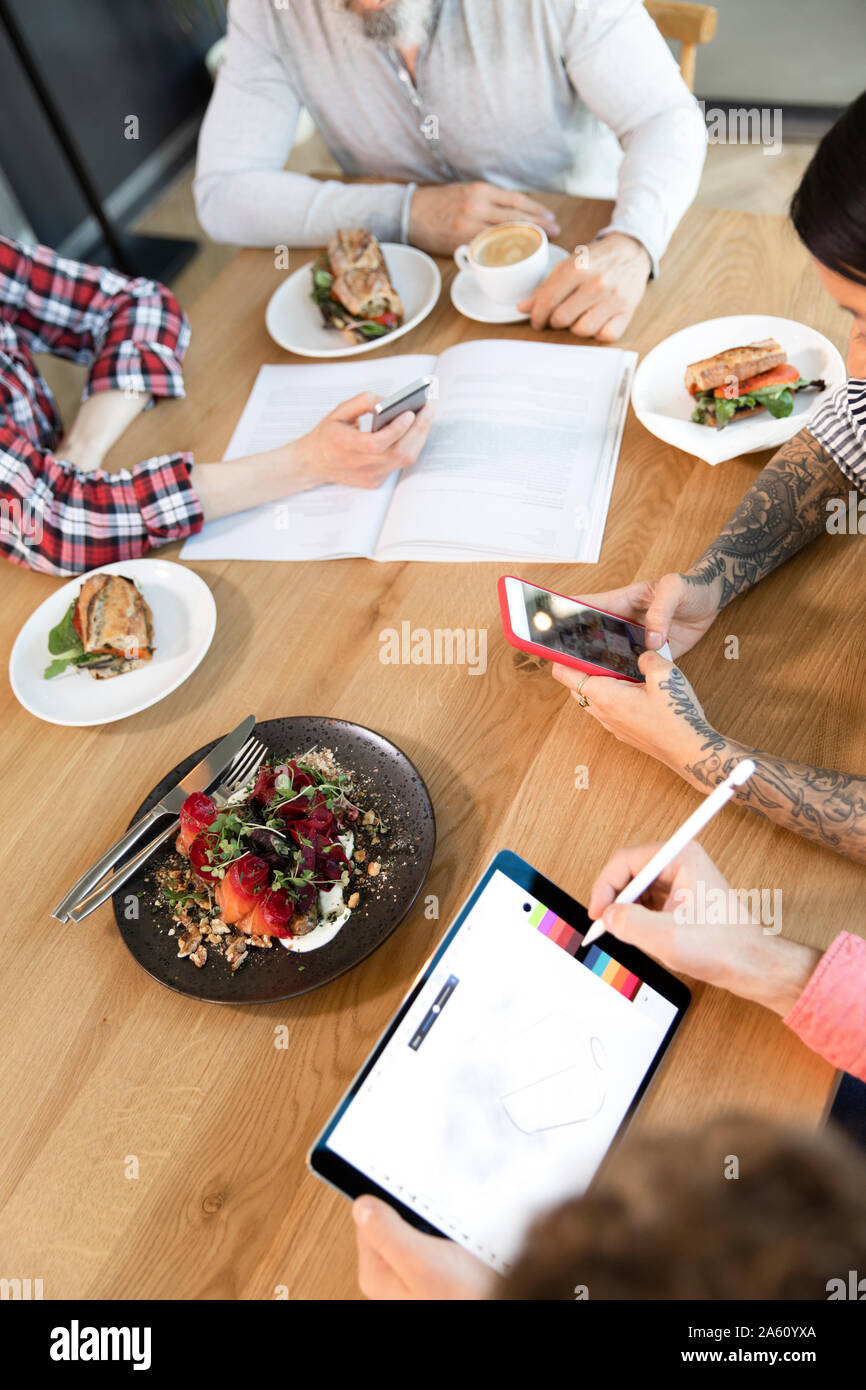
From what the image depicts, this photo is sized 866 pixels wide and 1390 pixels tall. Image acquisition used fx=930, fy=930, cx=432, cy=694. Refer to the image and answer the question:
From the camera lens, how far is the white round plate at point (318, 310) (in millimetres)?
1436

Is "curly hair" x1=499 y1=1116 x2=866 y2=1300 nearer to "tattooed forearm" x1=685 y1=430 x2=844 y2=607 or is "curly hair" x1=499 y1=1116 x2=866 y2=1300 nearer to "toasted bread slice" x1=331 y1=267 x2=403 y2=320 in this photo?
"tattooed forearm" x1=685 y1=430 x2=844 y2=607

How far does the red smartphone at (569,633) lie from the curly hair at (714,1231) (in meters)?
0.52

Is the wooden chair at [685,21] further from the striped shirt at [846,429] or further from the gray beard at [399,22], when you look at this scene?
the striped shirt at [846,429]

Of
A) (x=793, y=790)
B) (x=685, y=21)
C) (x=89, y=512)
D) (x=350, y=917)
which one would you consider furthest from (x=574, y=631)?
(x=685, y=21)

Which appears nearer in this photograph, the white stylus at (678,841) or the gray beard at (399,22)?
the white stylus at (678,841)

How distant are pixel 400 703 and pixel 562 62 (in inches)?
48.1

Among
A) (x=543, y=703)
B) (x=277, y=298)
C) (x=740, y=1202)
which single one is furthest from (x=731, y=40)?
(x=740, y=1202)

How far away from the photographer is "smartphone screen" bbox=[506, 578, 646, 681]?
0.95 metres

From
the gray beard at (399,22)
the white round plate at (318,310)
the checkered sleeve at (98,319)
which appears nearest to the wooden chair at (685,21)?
the gray beard at (399,22)

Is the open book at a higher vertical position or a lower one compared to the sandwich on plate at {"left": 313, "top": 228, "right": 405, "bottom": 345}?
lower

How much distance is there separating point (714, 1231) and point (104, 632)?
2.89 ft

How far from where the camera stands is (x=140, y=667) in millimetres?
1116

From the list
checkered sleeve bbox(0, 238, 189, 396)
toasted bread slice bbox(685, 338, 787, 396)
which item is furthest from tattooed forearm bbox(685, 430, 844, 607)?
checkered sleeve bbox(0, 238, 189, 396)

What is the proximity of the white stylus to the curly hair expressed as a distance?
243mm
